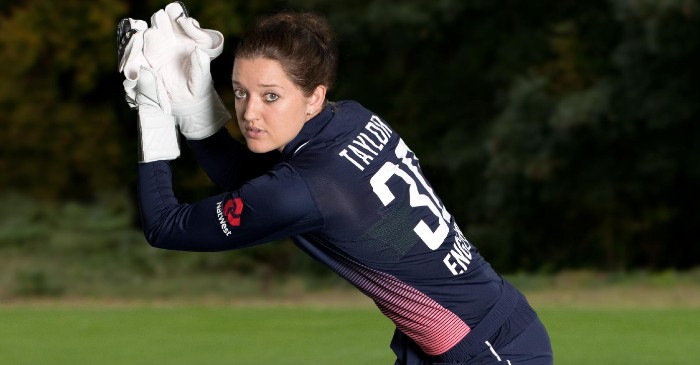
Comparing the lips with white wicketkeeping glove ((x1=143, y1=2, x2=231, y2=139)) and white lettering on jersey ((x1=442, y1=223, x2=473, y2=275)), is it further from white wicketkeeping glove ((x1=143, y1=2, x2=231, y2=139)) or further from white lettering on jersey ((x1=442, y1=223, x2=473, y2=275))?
white lettering on jersey ((x1=442, y1=223, x2=473, y2=275))

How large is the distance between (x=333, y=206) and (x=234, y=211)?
0.25 meters

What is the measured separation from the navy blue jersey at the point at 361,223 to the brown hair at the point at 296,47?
4.6 inches

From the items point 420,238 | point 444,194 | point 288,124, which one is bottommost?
point 444,194

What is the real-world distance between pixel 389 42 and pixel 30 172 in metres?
6.06

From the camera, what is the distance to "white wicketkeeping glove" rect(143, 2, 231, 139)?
3.18 metres

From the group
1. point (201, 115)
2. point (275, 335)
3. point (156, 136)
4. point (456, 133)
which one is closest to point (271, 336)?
point (275, 335)

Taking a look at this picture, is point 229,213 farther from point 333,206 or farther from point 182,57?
point 182,57

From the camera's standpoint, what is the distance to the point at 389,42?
18.8 m

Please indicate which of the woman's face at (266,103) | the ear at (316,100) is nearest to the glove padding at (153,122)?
the woman's face at (266,103)

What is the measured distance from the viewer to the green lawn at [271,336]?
724cm

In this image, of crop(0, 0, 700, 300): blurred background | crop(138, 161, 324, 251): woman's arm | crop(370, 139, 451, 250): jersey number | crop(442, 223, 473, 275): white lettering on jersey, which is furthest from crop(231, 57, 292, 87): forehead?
crop(0, 0, 700, 300): blurred background

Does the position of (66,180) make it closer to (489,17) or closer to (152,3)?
(152,3)

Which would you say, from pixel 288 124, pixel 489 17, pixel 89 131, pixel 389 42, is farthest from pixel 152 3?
pixel 288 124

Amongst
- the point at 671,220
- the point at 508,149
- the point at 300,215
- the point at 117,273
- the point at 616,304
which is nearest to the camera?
the point at 300,215
